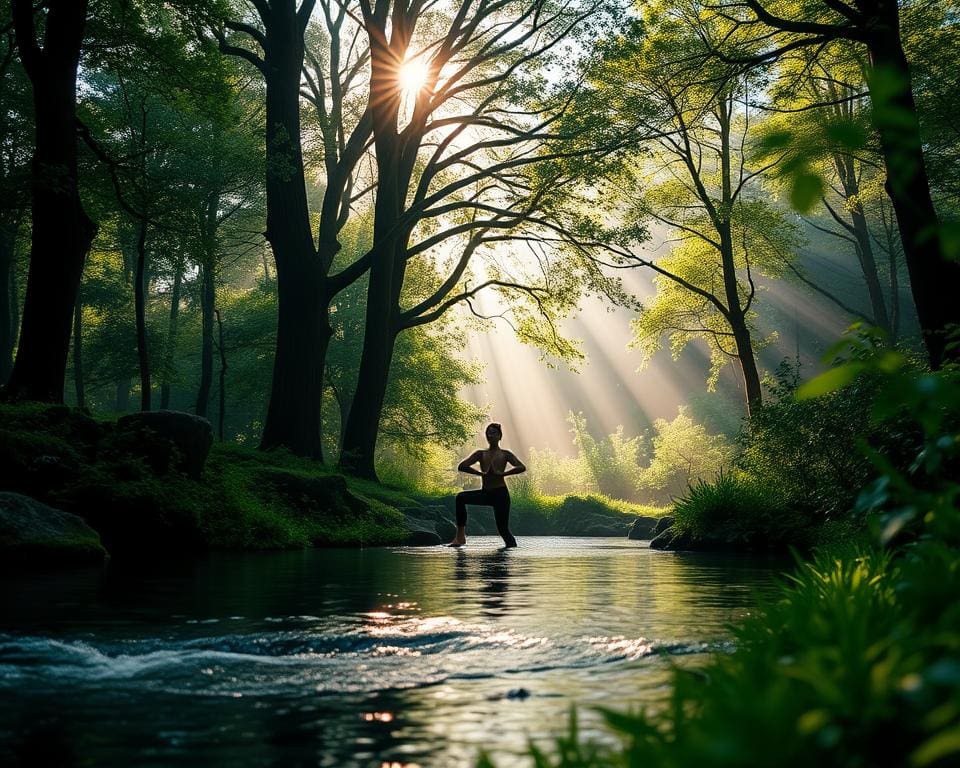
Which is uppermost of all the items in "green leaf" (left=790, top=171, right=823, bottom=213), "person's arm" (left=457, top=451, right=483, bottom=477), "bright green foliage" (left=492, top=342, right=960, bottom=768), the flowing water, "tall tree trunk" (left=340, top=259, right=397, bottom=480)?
"tall tree trunk" (left=340, top=259, right=397, bottom=480)

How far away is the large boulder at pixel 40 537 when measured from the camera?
10.8m

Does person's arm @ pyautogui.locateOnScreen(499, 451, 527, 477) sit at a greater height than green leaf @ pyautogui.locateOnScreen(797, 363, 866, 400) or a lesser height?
greater

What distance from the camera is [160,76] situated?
20.3m

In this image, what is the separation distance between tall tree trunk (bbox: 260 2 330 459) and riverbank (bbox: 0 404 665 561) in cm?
236

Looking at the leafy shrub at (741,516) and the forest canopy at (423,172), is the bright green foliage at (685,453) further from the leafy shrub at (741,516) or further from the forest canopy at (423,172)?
the leafy shrub at (741,516)

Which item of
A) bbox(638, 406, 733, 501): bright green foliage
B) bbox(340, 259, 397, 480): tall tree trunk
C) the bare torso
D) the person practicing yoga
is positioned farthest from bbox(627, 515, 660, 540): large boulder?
bbox(638, 406, 733, 501): bright green foliage

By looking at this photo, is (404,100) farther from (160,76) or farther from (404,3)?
(160,76)

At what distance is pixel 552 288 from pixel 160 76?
13.5m

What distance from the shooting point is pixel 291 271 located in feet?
76.1

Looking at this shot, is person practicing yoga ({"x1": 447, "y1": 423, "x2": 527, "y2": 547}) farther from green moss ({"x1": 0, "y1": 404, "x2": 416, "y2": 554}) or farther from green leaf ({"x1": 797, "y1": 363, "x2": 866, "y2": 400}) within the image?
green leaf ({"x1": 797, "y1": 363, "x2": 866, "y2": 400})

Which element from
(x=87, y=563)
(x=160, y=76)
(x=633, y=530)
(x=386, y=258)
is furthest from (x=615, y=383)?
(x=87, y=563)

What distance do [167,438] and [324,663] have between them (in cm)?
1096

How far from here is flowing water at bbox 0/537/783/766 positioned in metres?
3.60

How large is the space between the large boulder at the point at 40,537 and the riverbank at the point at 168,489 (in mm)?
40
